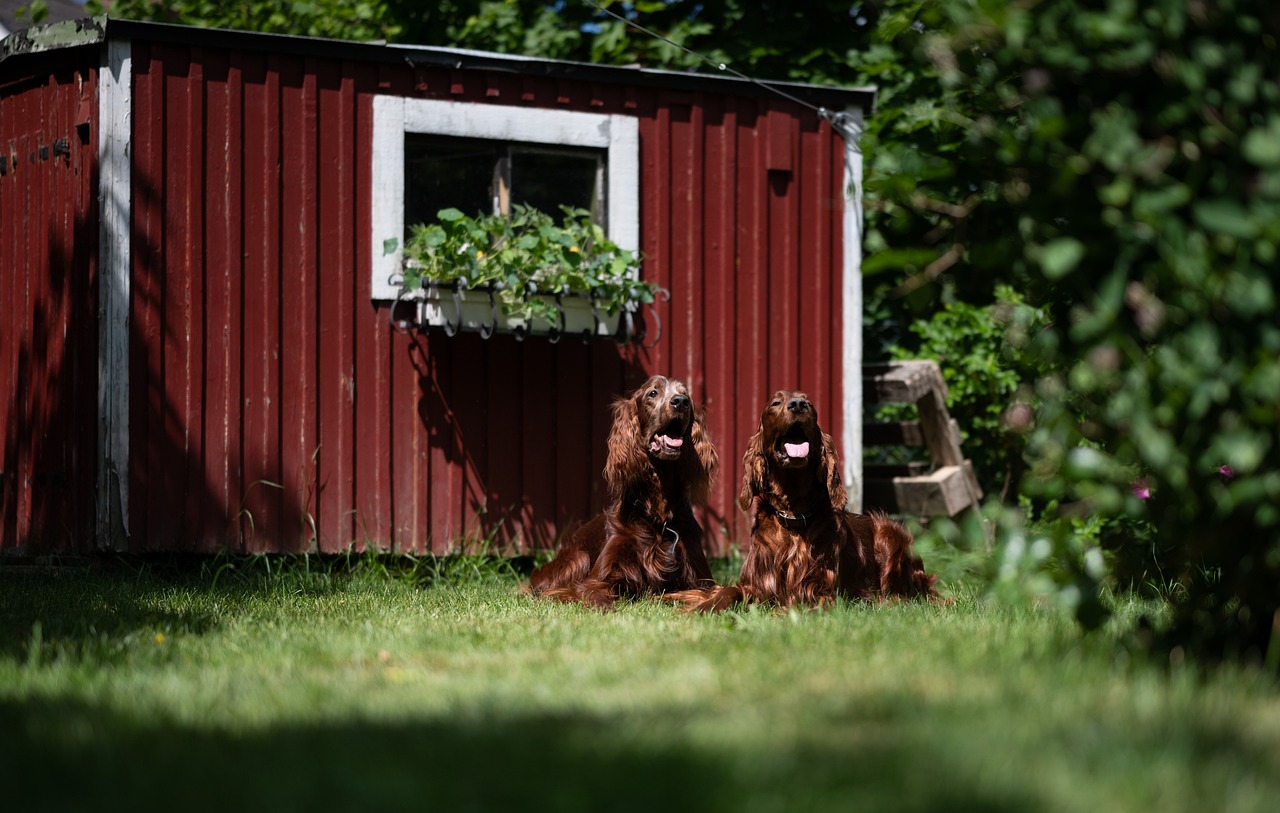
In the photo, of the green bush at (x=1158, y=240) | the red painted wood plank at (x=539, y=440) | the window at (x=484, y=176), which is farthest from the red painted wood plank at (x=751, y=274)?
the green bush at (x=1158, y=240)

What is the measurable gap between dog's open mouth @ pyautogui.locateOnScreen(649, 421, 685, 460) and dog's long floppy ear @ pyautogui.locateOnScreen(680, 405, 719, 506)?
0.27 ft

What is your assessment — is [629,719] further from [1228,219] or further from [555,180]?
[555,180]

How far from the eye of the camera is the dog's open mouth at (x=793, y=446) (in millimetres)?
6031

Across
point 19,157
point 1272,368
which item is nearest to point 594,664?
point 1272,368

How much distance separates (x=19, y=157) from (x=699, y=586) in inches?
190

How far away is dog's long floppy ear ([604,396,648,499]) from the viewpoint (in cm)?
668

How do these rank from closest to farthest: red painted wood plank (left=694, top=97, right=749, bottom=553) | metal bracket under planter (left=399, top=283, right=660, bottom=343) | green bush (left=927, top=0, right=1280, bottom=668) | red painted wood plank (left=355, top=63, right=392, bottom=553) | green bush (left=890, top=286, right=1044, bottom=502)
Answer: green bush (left=927, top=0, right=1280, bottom=668)
metal bracket under planter (left=399, top=283, right=660, bottom=343)
red painted wood plank (left=355, top=63, right=392, bottom=553)
red painted wood plank (left=694, top=97, right=749, bottom=553)
green bush (left=890, top=286, right=1044, bottom=502)

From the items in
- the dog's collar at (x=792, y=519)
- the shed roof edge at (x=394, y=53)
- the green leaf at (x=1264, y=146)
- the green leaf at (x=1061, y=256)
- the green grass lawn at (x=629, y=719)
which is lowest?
the green grass lawn at (x=629, y=719)

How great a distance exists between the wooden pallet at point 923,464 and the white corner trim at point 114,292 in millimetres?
4827

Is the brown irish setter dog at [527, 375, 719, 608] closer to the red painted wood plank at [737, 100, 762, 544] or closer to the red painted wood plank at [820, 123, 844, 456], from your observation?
the red painted wood plank at [737, 100, 762, 544]

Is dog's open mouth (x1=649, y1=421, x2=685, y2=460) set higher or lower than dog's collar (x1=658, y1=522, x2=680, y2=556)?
higher

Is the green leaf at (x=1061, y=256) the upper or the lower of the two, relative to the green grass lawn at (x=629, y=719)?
upper

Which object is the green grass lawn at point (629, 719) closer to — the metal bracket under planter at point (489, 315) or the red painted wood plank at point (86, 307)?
the red painted wood plank at point (86, 307)

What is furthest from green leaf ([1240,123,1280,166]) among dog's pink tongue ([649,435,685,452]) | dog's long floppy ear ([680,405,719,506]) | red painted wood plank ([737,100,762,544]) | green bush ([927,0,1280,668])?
red painted wood plank ([737,100,762,544])
